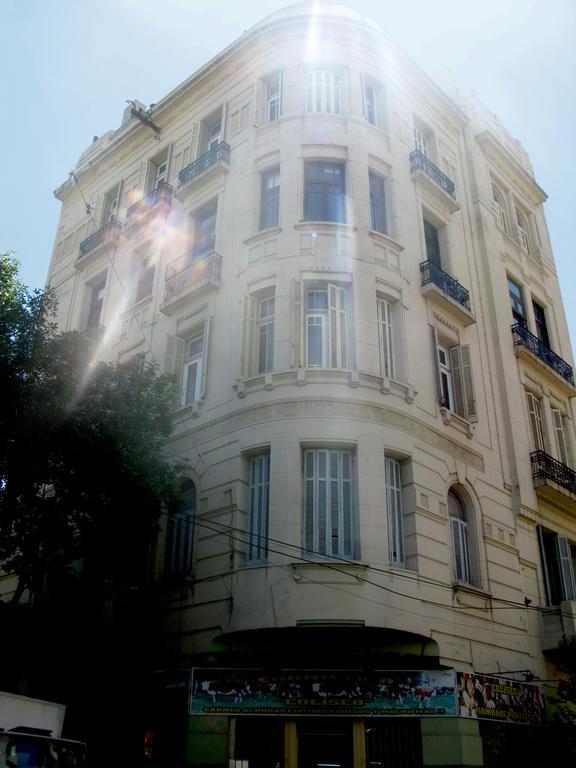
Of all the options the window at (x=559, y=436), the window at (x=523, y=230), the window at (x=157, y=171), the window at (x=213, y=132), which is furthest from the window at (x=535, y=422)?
the window at (x=157, y=171)

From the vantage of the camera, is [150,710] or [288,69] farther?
[288,69]

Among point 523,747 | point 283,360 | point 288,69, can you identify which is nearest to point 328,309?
point 283,360

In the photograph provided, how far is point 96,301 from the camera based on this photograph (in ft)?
82.5

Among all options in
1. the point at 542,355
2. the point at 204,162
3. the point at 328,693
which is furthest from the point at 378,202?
the point at 328,693

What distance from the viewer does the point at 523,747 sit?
1570 centimetres

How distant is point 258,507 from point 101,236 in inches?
525

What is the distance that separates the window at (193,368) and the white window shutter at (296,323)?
3.24 metres

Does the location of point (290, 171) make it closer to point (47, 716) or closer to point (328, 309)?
point (328, 309)

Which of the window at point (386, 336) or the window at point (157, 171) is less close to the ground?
the window at point (157, 171)

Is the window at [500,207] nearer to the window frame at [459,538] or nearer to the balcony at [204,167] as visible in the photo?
the balcony at [204,167]

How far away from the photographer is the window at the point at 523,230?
26.8 metres

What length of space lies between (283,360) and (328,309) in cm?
173

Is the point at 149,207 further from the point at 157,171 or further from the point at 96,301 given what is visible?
the point at 96,301

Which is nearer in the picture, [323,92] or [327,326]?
[327,326]
